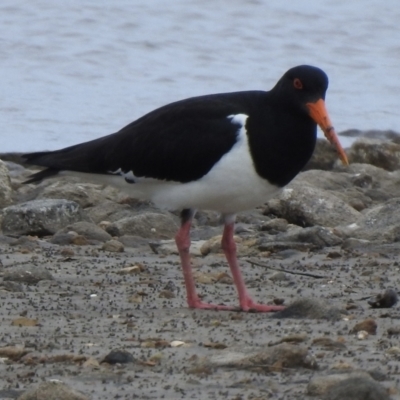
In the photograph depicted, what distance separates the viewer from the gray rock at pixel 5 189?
31.3 ft

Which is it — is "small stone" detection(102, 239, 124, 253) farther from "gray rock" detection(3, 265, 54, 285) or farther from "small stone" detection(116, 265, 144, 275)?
"gray rock" detection(3, 265, 54, 285)

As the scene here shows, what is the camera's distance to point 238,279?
667cm

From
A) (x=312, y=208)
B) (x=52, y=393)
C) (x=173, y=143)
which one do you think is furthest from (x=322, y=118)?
(x=52, y=393)

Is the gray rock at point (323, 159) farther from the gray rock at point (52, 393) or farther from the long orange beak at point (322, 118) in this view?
the gray rock at point (52, 393)

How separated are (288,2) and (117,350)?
16499 millimetres

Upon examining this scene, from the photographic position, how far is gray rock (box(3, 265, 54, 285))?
6.63 m

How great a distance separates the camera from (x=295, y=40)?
1861cm

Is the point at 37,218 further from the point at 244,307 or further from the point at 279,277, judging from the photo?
the point at 244,307

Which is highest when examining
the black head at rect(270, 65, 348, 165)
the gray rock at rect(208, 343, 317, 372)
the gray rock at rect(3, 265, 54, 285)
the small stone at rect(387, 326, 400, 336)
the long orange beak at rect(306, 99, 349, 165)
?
the black head at rect(270, 65, 348, 165)

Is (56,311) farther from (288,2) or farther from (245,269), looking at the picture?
(288,2)

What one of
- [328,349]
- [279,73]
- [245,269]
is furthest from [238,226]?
[279,73]

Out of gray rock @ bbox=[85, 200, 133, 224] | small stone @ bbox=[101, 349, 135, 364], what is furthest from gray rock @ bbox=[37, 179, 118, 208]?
small stone @ bbox=[101, 349, 135, 364]

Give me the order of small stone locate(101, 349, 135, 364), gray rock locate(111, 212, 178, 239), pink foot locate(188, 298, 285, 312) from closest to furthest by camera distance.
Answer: small stone locate(101, 349, 135, 364) < pink foot locate(188, 298, 285, 312) < gray rock locate(111, 212, 178, 239)

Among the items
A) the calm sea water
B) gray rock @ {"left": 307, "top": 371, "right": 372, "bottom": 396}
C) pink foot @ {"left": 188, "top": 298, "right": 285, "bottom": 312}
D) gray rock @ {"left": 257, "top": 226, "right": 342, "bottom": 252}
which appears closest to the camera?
gray rock @ {"left": 307, "top": 371, "right": 372, "bottom": 396}
